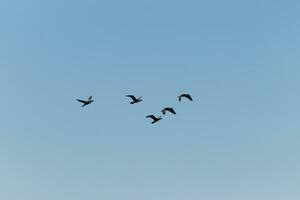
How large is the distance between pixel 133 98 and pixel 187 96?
10.5m

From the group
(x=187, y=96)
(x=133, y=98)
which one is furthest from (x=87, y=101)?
(x=187, y=96)

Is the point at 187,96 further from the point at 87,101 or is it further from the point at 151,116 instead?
the point at 87,101

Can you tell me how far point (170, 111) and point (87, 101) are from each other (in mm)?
15991

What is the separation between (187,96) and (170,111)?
4.36 metres

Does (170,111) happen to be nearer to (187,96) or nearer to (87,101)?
(187,96)

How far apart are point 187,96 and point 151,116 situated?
10.3m

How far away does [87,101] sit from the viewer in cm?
13725

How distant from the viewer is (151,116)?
139375 mm

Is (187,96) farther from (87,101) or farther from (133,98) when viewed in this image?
(87,101)

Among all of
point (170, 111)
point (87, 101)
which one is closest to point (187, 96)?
point (170, 111)

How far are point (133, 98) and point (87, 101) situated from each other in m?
8.79

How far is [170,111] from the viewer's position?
13388 centimetres

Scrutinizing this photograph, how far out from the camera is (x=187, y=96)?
132 meters
